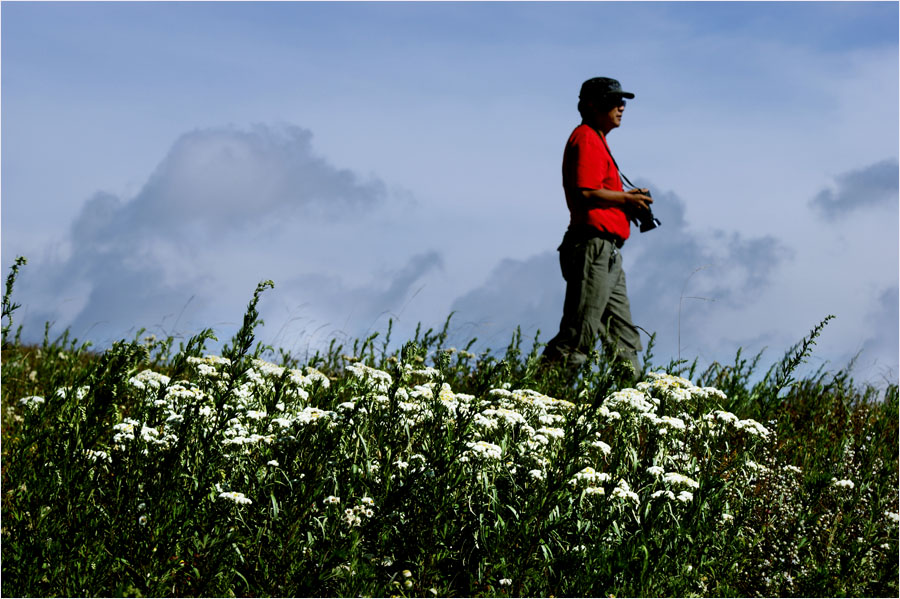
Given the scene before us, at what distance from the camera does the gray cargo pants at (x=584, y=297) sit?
9.41 meters

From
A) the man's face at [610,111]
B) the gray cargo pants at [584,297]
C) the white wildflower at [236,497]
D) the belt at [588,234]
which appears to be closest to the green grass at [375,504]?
the white wildflower at [236,497]

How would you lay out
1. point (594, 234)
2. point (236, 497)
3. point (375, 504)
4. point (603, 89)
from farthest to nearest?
point (603, 89) < point (594, 234) < point (375, 504) < point (236, 497)

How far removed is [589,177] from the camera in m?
9.37

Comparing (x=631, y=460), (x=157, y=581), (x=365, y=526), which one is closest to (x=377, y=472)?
(x=365, y=526)

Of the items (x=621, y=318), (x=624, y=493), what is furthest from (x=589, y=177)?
(x=624, y=493)

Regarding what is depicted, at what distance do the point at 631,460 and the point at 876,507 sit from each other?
1.42 m

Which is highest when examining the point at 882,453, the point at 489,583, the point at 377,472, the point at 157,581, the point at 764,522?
the point at 882,453

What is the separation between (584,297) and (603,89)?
2250mm

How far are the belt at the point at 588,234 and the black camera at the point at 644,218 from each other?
0.32 metres

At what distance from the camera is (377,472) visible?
495 centimetres

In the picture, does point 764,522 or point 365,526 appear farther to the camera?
point 764,522

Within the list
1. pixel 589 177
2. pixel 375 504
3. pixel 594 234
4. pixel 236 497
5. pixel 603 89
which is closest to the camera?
pixel 236 497

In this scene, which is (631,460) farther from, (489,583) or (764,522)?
(489,583)

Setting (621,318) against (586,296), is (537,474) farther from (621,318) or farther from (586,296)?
(621,318)
